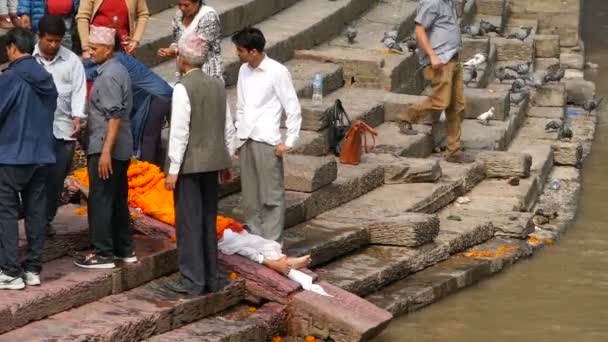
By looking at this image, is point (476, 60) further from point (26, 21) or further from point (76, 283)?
point (76, 283)

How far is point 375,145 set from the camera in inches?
514

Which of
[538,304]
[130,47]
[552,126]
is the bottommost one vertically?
[538,304]

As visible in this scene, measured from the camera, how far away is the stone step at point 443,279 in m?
10.3

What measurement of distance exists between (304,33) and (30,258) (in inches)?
284

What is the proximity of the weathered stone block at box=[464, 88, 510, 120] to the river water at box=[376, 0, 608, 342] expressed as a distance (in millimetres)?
2163

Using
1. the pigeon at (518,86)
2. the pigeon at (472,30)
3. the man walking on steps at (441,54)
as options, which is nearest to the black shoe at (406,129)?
the man walking on steps at (441,54)

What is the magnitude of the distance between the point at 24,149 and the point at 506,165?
20.5ft

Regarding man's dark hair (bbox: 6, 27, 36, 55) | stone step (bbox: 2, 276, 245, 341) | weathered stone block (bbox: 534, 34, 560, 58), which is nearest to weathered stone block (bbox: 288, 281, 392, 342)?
stone step (bbox: 2, 276, 245, 341)

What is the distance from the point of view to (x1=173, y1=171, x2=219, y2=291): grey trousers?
8.71 metres

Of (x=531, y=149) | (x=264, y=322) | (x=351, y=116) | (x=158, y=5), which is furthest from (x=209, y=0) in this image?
(x=264, y=322)

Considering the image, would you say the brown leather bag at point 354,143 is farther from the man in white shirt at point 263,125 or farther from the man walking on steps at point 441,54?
the man in white shirt at point 263,125

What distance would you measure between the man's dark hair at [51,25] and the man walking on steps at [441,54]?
15.4ft

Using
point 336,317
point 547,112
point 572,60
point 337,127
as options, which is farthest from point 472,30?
point 336,317

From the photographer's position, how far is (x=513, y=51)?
1838 centimetres
